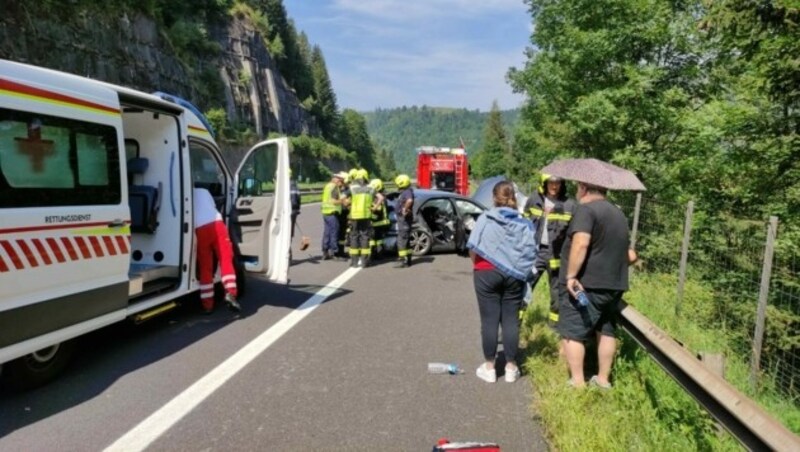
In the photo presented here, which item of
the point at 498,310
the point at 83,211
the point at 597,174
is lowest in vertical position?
the point at 498,310

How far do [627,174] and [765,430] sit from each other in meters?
2.51

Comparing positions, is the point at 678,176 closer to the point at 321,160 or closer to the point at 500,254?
the point at 500,254

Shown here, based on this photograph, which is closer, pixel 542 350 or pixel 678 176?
pixel 542 350

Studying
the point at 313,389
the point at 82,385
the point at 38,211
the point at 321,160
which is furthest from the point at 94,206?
the point at 321,160

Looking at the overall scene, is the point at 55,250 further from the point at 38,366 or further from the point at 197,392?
the point at 197,392

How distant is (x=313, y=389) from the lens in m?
4.35

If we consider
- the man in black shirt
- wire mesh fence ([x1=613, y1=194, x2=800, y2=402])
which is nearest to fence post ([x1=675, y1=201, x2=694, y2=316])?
wire mesh fence ([x1=613, y1=194, x2=800, y2=402])

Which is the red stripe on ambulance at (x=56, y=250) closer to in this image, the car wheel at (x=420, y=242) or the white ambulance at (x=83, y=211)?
the white ambulance at (x=83, y=211)

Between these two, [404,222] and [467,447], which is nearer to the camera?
[467,447]

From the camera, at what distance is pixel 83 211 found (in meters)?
4.39

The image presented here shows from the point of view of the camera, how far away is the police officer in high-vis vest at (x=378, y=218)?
10555 millimetres

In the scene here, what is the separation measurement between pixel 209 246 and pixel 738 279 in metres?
6.86

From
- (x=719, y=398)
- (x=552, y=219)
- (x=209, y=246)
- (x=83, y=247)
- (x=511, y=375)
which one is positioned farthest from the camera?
(x=209, y=246)

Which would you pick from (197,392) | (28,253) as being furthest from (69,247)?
(197,392)
